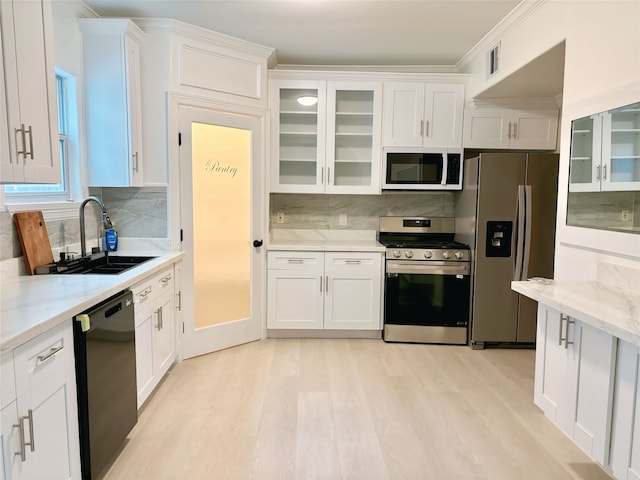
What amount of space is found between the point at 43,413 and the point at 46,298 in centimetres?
50

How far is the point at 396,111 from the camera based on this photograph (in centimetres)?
398

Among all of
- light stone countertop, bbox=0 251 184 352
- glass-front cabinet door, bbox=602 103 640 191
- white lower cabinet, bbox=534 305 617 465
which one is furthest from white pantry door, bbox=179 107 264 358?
glass-front cabinet door, bbox=602 103 640 191

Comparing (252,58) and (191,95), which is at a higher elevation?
(252,58)

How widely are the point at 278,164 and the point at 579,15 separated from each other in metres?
2.53

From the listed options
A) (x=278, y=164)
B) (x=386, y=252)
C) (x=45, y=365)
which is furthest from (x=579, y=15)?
(x=45, y=365)

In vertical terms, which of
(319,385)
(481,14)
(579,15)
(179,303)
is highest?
(481,14)

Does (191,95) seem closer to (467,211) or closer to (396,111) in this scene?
(396,111)

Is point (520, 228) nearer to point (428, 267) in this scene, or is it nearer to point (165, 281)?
point (428, 267)

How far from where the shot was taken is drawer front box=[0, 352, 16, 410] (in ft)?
4.19

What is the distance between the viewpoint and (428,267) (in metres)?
3.85

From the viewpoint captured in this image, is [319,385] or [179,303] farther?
[179,303]

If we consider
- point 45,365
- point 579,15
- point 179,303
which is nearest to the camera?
point 45,365

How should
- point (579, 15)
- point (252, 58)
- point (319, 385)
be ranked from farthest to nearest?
point (252, 58) < point (319, 385) < point (579, 15)

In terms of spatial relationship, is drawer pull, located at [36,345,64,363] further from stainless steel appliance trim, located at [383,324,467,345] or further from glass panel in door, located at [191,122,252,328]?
stainless steel appliance trim, located at [383,324,467,345]
